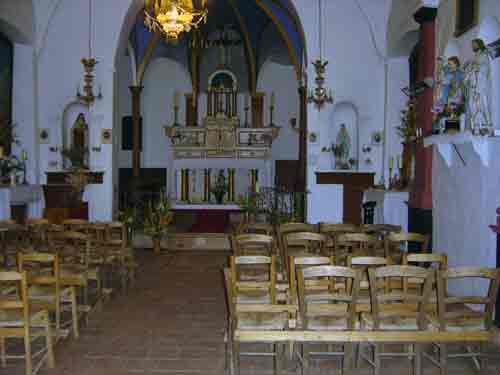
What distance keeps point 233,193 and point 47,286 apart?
11.7 meters

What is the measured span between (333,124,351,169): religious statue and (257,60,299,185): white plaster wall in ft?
18.3

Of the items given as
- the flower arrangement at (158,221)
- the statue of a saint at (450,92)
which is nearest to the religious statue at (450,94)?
the statue of a saint at (450,92)

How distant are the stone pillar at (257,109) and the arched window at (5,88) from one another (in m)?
7.81

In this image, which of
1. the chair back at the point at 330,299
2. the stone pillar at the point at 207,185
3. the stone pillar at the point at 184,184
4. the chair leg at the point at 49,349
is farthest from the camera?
the stone pillar at the point at 207,185

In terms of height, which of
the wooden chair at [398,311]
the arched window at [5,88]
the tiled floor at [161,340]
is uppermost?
the arched window at [5,88]

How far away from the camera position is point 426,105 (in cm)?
880

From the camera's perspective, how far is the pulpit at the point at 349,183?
12508 millimetres

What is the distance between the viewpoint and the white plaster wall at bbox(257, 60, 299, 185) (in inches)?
733

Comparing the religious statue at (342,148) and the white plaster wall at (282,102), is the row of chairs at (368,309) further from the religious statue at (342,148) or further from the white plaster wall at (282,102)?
the white plaster wall at (282,102)

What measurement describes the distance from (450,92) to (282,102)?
38.5 feet

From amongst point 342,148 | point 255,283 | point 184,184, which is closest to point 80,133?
point 184,184

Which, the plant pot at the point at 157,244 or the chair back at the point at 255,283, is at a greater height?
the chair back at the point at 255,283

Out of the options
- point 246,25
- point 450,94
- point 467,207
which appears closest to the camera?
point 467,207

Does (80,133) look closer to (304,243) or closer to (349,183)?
(349,183)
